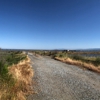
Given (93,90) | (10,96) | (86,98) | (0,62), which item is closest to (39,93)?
(10,96)

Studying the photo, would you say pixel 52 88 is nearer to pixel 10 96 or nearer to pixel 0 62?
pixel 10 96

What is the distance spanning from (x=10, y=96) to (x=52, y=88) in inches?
106

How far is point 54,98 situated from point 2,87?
2461mm

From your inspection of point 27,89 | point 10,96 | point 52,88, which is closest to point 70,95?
point 52,88

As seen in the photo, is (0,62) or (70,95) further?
(0,62)

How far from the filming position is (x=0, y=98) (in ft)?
17.6

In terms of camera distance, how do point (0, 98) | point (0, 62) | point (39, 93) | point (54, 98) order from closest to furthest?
point (0, 98), point (54, 98), point (39, 93), point (0, 62)

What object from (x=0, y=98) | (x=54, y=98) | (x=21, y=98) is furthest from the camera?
(x=54, y=98)

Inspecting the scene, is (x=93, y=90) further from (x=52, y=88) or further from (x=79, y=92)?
(x=52, y=88)

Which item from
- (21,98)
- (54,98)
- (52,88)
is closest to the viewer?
(21,98)

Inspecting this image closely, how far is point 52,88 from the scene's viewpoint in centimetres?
768

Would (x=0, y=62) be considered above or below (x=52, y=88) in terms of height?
above

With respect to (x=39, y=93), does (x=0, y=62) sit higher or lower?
higher

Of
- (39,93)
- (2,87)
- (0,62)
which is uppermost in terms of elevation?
(0,62)
